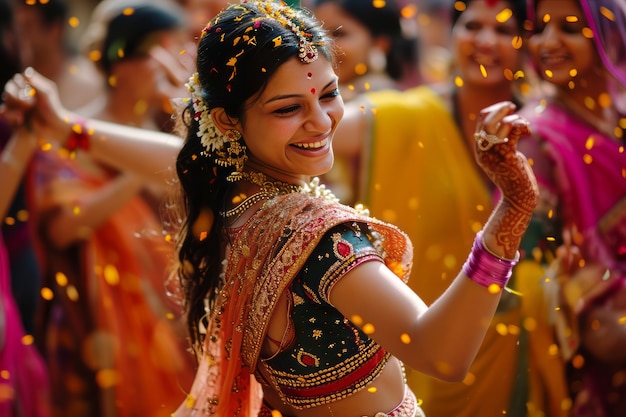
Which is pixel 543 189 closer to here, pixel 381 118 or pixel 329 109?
pixel 381 118

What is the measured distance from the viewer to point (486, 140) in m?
1.81

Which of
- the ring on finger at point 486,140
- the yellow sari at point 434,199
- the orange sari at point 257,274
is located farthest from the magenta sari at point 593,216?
the ring on finger at point 486,140

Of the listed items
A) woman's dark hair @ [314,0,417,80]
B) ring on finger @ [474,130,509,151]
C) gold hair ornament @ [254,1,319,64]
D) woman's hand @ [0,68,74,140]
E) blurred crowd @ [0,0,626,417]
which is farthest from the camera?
woman's dark hair @ [314,0,417,80]

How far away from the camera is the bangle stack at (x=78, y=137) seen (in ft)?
11.1

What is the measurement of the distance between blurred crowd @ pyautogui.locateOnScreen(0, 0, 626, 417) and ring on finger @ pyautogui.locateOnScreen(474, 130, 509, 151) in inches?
43.0

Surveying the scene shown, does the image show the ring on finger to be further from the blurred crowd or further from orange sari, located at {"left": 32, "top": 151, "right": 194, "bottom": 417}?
orange sari, located at {"left": 32, "top": 151, "right": 194, "bottom": 417}

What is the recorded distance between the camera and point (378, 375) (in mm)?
2129

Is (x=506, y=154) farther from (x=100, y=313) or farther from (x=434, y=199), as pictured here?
(x=100, y=313)

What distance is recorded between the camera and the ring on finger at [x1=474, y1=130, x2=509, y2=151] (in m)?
1.79

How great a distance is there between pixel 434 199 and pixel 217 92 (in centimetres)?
171

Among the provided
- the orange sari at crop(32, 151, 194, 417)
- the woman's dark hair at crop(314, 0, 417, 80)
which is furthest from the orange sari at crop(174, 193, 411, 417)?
the woman's dark hair at crop(314, 0, 417, 80)

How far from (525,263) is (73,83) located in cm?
302

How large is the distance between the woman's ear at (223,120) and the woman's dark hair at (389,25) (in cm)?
287

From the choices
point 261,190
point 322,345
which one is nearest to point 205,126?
point 261,190
